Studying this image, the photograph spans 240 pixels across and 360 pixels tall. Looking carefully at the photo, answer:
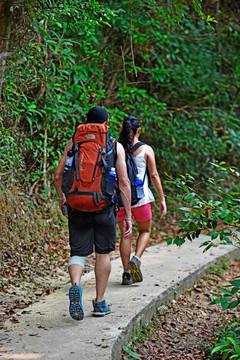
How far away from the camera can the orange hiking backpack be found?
4.42 metres

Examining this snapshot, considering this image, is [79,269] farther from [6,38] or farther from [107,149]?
[6,38]

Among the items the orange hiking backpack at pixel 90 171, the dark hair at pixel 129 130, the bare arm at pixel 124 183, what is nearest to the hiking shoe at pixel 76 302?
the orange hiking backpack at pixel 90 171

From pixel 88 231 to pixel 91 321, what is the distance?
790 mm

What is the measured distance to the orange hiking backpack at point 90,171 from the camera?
4422 millimetres

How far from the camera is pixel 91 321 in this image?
4590 millimetres

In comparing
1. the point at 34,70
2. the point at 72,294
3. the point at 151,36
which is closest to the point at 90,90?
the point at 34,70

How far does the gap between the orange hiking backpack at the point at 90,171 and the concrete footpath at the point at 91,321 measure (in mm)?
1032

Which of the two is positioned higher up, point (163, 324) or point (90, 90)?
point (90, 90)

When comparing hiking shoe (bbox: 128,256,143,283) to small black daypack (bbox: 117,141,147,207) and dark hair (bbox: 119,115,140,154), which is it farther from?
dark hair (bbox: 119,115,140,154)

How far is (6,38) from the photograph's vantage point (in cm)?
488

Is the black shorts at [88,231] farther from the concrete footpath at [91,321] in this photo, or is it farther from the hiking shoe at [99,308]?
the concrete footpath at [91,321]

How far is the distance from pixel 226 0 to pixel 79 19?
646 cm

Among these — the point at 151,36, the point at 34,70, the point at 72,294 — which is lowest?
the point at 72,294

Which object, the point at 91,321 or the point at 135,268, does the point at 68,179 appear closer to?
the point at 91,321
